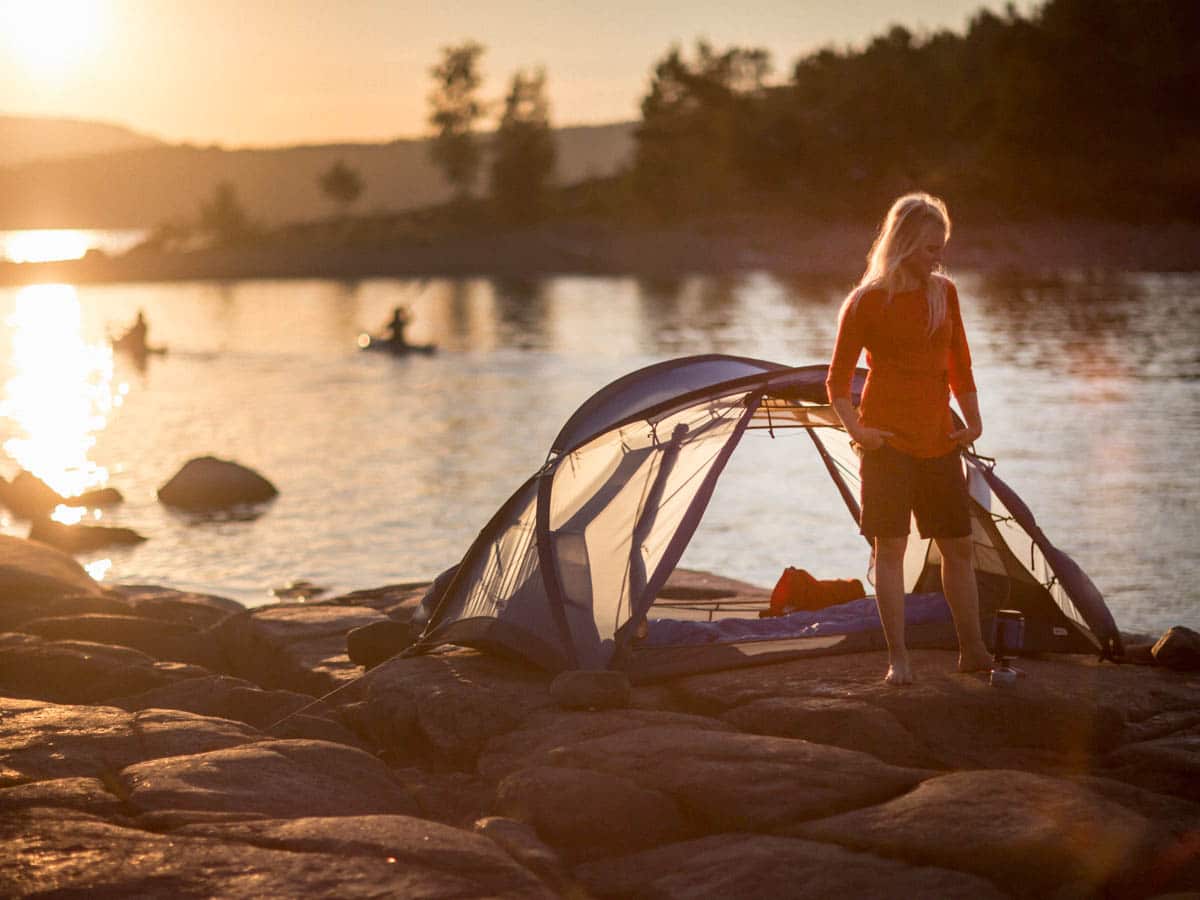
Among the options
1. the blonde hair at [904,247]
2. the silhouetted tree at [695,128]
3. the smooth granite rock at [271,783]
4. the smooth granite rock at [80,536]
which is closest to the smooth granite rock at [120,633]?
the smooth granite rock at [271,783]

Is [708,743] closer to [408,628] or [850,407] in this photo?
[850,407]

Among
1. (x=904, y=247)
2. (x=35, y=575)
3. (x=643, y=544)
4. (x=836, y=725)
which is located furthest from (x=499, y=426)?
(x=904, y=247)

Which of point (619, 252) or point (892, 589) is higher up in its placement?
point (619, 252)

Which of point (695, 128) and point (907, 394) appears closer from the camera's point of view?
point (907, 394)

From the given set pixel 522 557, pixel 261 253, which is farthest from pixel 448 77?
pixel 522 557

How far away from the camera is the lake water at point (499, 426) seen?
59.3 feet

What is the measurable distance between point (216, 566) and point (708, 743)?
1187 centimetres

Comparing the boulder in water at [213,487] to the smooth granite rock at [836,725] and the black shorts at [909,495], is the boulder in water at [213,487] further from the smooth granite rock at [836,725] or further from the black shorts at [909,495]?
the black shorts at [909,495]

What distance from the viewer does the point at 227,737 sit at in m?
7.76

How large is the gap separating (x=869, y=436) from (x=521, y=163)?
116 metres

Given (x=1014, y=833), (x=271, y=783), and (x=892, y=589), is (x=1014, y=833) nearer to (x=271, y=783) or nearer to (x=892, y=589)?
(x=892, y=589)

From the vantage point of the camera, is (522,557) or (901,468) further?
(522,557)

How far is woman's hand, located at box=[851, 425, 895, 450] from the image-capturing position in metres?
7.38

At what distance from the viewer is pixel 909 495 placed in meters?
7.55
